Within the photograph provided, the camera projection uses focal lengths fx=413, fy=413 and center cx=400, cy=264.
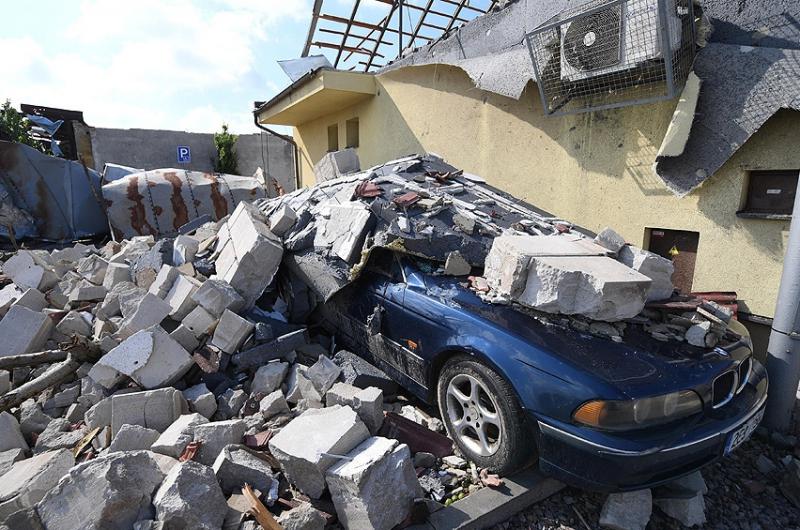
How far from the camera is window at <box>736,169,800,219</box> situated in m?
3.68

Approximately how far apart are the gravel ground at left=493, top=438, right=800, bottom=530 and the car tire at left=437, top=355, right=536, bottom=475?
0.31 m

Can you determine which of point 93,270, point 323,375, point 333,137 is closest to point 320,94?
point 333,137

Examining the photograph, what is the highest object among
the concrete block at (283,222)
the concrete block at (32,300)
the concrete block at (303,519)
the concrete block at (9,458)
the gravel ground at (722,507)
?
the concrete block at (283,222)

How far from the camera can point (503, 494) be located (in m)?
2.38

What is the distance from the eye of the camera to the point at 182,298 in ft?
12.3

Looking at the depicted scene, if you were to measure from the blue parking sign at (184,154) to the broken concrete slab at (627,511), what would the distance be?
2046cm

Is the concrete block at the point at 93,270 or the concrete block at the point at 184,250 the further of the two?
the concrete block at the point at 93,270

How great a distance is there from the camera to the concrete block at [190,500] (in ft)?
6.13

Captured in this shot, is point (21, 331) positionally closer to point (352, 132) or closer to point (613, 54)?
point (613, 54)

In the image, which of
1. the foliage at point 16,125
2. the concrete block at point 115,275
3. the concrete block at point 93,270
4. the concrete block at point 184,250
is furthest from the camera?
the foliage at point 16,125

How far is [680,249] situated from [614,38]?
2294 mm

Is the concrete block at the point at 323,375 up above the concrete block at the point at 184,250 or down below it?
below

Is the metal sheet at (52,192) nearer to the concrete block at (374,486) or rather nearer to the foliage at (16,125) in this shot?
the foliage at (16,125)

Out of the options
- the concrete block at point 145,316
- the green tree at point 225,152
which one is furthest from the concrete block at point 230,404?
the green tree at point 225,152
